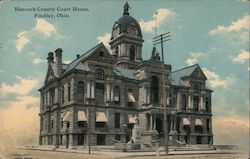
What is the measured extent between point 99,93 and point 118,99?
243cm

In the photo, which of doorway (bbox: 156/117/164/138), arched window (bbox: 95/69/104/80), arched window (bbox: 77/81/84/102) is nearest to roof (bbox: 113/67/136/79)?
arched window (bbox: 95/69/104/80)

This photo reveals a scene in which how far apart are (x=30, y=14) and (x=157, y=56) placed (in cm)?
1933

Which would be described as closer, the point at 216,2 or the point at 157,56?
the point at 216,2

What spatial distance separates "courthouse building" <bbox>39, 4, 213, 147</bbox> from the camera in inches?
1329

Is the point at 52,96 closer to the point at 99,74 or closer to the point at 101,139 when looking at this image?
the point at 99,74

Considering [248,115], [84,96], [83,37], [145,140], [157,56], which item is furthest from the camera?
[157,56]

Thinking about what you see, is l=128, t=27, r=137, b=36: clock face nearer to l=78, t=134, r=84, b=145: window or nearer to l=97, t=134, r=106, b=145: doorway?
l=97, t=134, r=106, b=145: doorway

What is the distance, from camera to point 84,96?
3406cm

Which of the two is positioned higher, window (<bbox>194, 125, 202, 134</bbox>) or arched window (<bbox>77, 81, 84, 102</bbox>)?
arched window (<bbox>77, 81, 84, 102</bbox>)

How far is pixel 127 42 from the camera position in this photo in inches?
1769

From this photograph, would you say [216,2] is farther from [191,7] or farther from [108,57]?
[108,57]

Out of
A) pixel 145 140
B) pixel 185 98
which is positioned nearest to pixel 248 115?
pixel 145 140

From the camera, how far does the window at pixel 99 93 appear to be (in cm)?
3497

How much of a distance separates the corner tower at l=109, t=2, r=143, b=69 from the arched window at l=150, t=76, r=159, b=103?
530 cm
